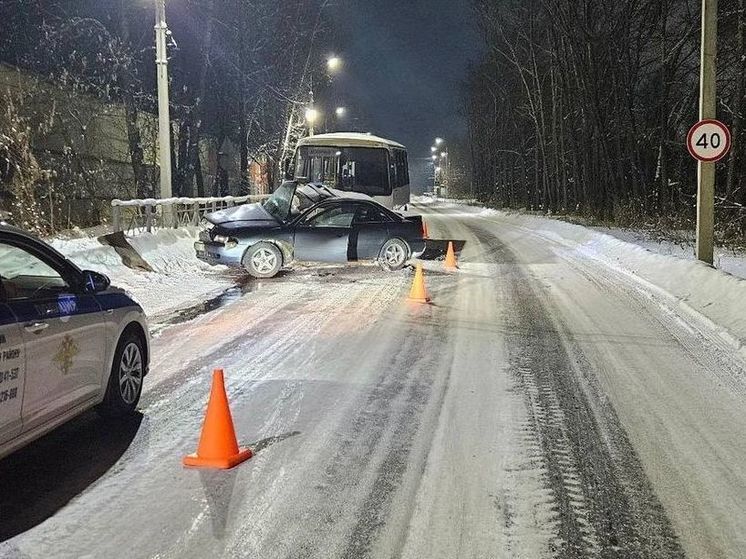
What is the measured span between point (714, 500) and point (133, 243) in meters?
12.6

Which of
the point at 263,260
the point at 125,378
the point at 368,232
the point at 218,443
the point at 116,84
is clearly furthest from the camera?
the point at 116,84

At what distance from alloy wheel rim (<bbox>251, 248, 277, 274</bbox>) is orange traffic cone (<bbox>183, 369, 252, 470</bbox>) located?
9503mm

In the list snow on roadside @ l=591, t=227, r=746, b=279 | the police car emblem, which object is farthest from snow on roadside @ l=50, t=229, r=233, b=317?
snow on roadside @ l=591, t=227, r=746, b=279

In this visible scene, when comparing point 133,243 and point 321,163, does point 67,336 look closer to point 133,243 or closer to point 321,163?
point 133,243

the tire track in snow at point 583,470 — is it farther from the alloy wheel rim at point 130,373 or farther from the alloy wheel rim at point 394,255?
the alloy wheel rim at point 394,255

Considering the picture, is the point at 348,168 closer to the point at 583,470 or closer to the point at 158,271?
the point at 158,271

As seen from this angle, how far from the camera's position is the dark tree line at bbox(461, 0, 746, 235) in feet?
73.9

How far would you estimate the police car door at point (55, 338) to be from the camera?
4.28m

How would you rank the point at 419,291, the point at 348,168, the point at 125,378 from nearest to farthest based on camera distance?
1. the point at 125,378
2. the point at 419,291
3. the point at 348,168

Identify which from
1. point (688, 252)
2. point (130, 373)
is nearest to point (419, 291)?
point (130, 373)

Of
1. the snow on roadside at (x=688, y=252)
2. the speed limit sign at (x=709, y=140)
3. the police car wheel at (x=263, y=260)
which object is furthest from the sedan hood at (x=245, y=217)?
the snow on roadside at (x=688, y=252)

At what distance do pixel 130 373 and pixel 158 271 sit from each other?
29.5 ft

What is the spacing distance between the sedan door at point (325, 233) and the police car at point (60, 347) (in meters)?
8.58

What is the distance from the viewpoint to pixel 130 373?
5758mm
